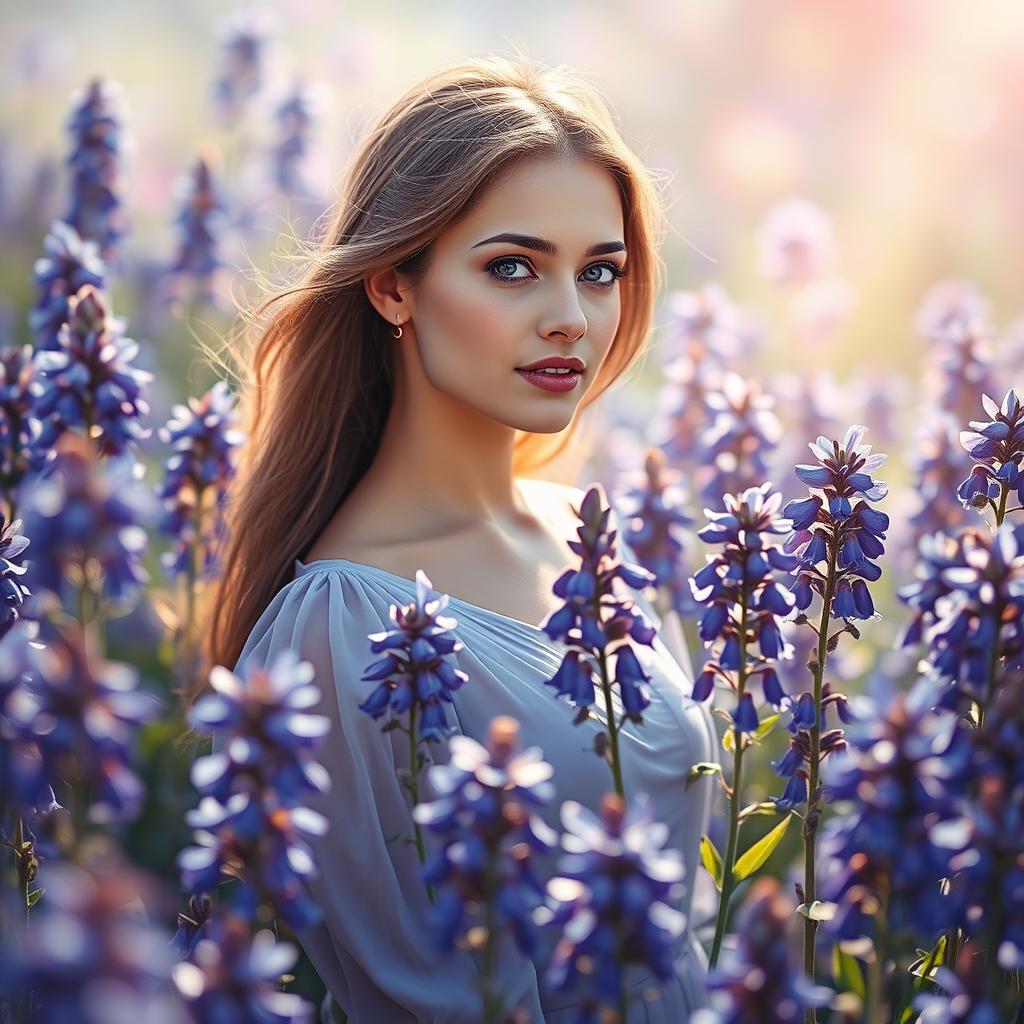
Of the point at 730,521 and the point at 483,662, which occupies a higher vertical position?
the point at 730,521

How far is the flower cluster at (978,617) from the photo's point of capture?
1.42 meters

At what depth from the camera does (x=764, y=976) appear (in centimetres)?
119

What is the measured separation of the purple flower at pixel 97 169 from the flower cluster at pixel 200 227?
15.6 inches

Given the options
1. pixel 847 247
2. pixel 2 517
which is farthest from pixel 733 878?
pixel 847 247

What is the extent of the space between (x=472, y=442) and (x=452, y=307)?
36 cm

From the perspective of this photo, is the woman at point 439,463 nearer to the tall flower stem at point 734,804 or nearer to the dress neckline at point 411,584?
the dress neckline at point 411,584

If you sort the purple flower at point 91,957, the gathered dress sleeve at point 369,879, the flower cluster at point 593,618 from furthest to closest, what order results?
the gathered dress sleeve at point 369,879
the flower cluster at point 593,618
the purple flower at point 91,957

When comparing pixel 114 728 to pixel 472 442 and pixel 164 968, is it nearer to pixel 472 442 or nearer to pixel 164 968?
pixel 164 968

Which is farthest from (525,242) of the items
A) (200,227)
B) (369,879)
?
(200,227)

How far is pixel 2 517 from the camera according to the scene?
88.8 inches

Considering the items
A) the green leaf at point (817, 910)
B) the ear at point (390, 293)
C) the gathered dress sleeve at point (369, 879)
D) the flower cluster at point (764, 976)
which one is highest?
the ear at point (390, 293)

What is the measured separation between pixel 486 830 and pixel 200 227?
11.0ft

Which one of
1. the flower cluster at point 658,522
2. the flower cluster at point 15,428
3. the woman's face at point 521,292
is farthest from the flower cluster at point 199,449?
the flower cluster at point 658,522

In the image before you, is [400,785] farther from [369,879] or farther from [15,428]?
[15,428]
